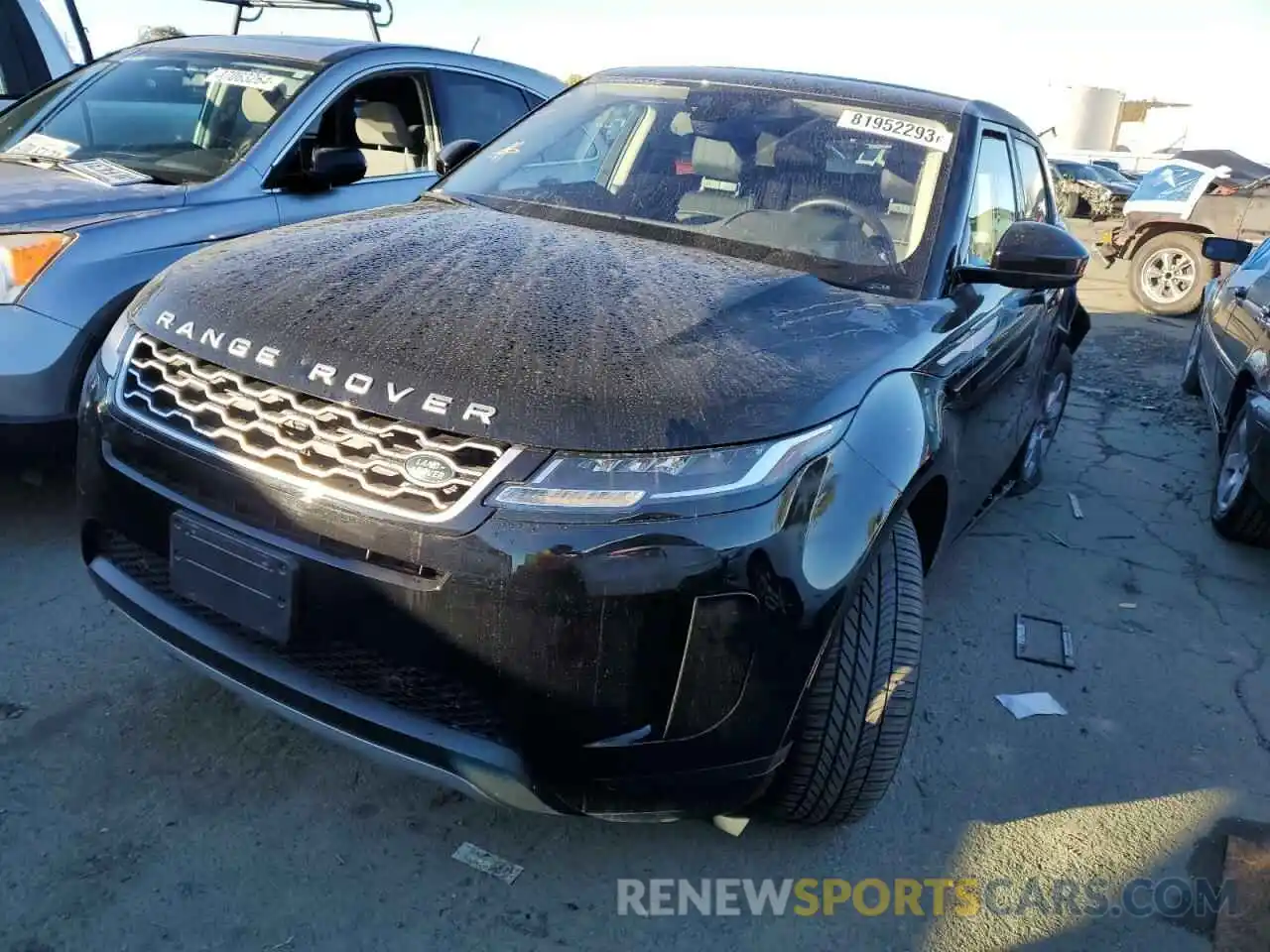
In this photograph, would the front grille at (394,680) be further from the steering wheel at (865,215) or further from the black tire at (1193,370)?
the black tire at (1193,370)

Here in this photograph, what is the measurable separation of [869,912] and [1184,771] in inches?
44.9

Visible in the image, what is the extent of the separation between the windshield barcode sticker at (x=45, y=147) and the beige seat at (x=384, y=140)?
1.15 m

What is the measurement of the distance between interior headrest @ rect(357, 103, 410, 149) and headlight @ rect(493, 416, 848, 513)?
3.31 metres

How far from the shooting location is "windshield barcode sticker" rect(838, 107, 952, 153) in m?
2.83

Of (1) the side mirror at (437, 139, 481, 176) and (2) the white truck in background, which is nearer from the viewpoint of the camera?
(1) the side mirror at (437, 139, 481, 176)

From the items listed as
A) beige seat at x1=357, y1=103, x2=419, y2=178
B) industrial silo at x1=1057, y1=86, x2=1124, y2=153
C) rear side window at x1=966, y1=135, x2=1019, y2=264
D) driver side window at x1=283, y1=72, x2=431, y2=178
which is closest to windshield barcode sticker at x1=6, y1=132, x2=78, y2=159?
driver side window at x1=283, y1=72, x2=431, y2=178

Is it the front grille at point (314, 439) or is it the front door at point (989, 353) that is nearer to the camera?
the front grille at point (314, 439)

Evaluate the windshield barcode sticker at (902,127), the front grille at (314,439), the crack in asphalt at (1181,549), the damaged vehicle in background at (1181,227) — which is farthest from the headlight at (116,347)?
the damaged vehicle in background at (1181,227)

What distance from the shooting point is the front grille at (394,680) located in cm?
173

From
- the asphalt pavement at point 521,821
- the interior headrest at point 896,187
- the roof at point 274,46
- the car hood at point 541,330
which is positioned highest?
the roof at point 274,46

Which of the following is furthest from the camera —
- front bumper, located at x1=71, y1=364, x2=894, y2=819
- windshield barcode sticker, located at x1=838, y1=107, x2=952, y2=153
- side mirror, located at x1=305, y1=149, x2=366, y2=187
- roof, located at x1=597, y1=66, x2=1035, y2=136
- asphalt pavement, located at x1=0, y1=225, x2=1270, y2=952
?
side mirror, located at x1=305, y1=149, x2=366, y2=187

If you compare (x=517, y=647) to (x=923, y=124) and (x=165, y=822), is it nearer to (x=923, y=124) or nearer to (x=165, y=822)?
(x=165, y=822)

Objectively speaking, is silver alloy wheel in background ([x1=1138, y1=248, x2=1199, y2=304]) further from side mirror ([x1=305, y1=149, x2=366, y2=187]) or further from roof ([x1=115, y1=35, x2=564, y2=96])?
side mirror ([x1=305, y1=149, x2=366, y2=187])

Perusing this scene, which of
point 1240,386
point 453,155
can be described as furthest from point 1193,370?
point 453,155
